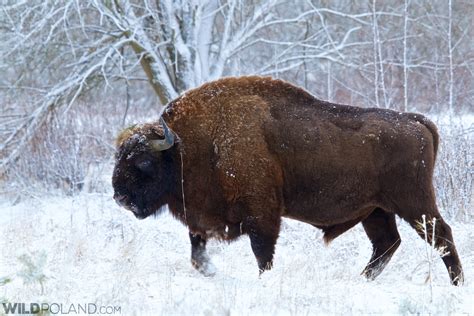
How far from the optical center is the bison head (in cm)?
703

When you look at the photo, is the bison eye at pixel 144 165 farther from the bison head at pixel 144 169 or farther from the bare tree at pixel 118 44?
the bare tree at pixel 118 44

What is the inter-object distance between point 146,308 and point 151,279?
969 millimetres

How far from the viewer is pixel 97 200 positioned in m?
12.1

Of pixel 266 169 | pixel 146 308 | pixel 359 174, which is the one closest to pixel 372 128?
pixel 359 174

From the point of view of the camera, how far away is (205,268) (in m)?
7.01

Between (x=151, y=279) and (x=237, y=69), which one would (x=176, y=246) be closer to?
(x=151, y=279)

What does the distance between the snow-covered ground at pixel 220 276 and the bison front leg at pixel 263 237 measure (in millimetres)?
200

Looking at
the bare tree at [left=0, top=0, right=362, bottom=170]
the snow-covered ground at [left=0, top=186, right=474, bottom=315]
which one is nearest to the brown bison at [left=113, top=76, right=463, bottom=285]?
the snow-covered ground at [left=0, top=186, right=474, bottom=315]

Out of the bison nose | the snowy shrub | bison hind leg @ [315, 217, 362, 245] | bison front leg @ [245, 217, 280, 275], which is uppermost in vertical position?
the bison nose

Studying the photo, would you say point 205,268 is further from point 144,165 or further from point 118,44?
point 118,44

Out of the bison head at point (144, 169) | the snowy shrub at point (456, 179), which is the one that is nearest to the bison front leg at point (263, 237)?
the bison head at point (144, 169)

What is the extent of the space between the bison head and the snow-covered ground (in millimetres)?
414

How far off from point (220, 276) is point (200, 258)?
535 mm

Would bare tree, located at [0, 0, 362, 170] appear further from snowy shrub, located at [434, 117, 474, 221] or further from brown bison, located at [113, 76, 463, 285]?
brown bison, located at [113, 76, 463, 285]
